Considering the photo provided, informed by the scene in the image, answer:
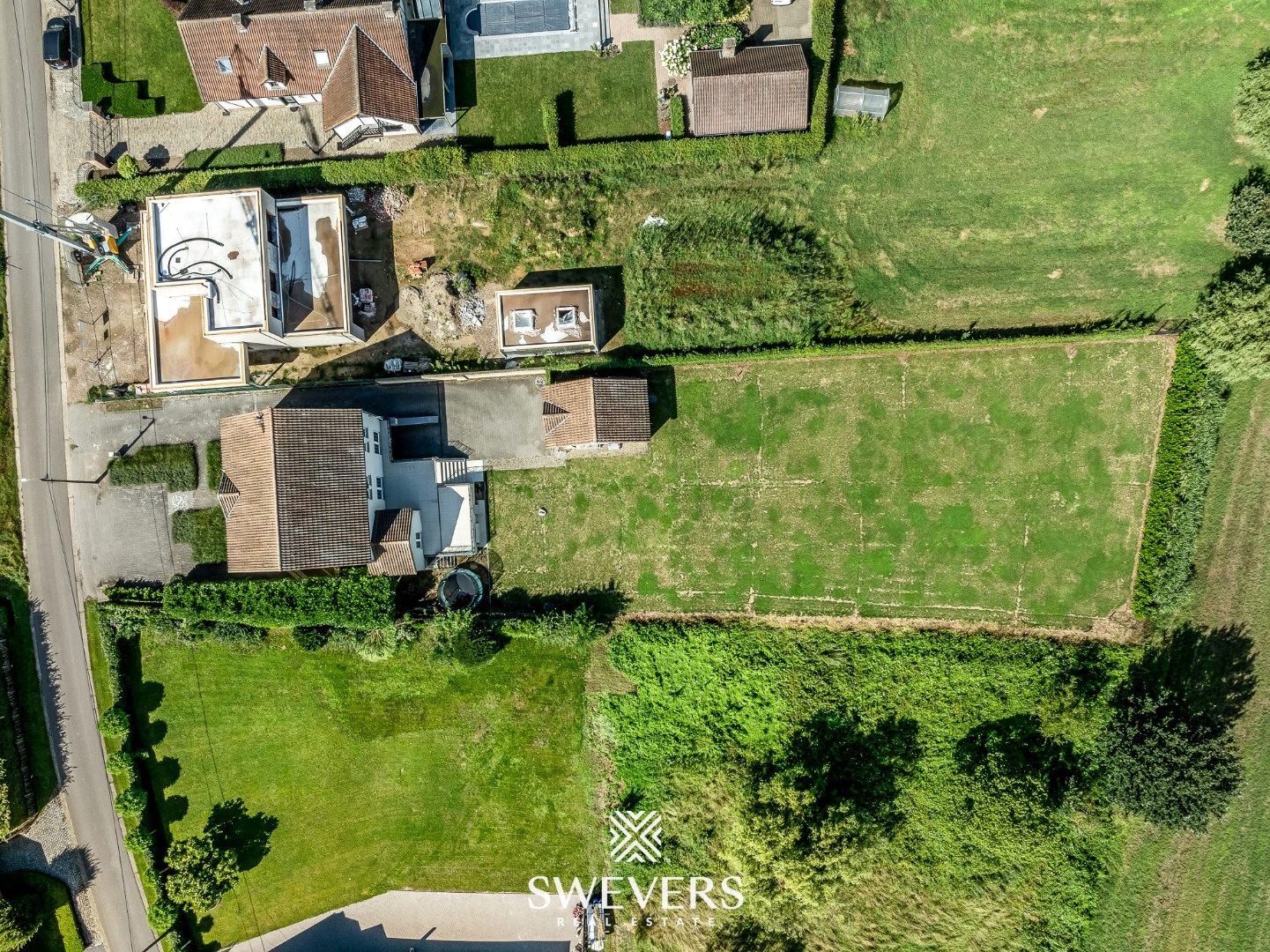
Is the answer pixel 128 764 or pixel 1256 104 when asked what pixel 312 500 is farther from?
pixel 1256 104

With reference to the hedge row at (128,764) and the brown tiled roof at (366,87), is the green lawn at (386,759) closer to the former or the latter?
the hedge row at (128,764)

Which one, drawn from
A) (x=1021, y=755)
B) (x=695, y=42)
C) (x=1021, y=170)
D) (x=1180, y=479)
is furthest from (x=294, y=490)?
(x=1180, y=479)

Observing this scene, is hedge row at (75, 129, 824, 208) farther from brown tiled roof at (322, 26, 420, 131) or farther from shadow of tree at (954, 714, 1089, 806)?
shadow of tree at (954, 714, 1089, 806)

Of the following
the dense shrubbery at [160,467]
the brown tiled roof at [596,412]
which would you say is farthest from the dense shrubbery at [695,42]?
the dense shrubbery at [160,467]

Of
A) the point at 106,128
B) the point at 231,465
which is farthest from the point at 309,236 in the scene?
the point at 106,128

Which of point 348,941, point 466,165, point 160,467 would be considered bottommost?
point 348,941
